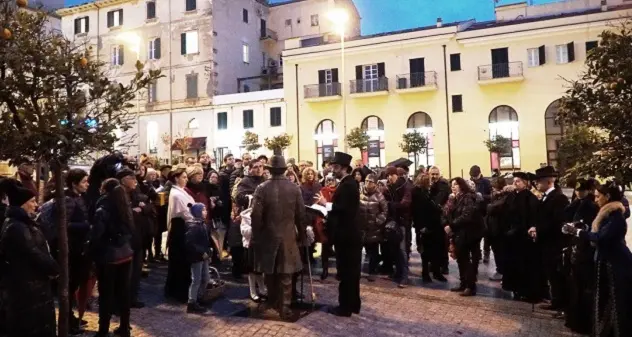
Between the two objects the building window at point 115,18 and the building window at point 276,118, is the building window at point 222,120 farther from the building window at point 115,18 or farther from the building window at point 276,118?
the building window at point 115,18

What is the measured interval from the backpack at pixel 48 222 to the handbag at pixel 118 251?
92 cm

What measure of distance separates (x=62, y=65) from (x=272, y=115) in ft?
109

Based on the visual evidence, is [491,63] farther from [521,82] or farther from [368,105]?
[368,105]

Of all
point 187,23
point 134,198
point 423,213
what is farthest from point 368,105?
point 134,198

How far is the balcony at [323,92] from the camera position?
35.8 metres

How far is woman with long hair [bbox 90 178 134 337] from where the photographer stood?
17.9ft

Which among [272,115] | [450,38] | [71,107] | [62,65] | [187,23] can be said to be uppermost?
[187,23]

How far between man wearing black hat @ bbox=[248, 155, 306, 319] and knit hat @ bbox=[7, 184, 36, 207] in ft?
8.48

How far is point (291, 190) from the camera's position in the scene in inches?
257

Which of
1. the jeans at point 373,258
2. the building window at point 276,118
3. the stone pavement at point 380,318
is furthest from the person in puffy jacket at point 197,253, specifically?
Result: the building window at point 276,118

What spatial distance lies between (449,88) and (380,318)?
28597 mm

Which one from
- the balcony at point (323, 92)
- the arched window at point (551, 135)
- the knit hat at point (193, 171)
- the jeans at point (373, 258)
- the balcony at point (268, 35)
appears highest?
the balcony at point (268, 35)

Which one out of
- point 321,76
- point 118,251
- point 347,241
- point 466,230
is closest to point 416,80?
point 321,76

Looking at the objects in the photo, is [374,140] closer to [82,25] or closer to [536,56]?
[536,56]
